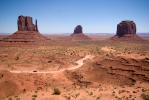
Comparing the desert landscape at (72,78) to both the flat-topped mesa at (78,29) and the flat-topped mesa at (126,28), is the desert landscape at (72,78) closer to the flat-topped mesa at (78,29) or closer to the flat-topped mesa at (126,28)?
the flat-topped mesa at (126,28)

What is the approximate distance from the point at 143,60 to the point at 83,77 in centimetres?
1201

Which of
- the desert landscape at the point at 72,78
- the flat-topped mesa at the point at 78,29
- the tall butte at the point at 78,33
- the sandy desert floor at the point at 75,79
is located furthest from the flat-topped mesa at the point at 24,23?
the flat-topped mesa at the point at 78,29

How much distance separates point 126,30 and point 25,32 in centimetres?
5292

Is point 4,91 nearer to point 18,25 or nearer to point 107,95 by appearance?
point 107,95

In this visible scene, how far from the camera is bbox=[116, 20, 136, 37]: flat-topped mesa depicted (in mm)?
98750

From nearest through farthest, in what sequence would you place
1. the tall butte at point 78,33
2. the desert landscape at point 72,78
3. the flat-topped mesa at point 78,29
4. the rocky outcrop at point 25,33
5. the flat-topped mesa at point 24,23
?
the desert landscape at point 72,78 < the rocky outcrop at point 25,33 < the flat-topped mesa at point 24,23 < the tall butte at point 78,33 < the flat-topped mesa at point 78,29

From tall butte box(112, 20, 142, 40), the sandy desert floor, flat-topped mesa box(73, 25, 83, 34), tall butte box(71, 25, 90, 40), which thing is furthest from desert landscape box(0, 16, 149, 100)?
flat-topped mesa box(73, 25, 83, 34)

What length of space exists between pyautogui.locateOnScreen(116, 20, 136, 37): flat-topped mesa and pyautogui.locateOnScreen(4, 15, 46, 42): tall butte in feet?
145

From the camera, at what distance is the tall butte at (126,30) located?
98312 millimetres

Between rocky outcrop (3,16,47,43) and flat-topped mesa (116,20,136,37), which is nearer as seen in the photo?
rocky outcrop (3,16,47,43)

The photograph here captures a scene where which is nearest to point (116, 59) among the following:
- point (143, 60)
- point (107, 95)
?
point (143, 60)

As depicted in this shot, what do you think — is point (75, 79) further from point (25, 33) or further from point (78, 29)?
point (78, 29)

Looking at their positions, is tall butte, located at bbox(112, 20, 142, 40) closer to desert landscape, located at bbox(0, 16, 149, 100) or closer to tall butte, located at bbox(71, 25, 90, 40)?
tall butte, located at bbox(71, 25, 90, 40)

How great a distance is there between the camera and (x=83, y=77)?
33625 millimetres
